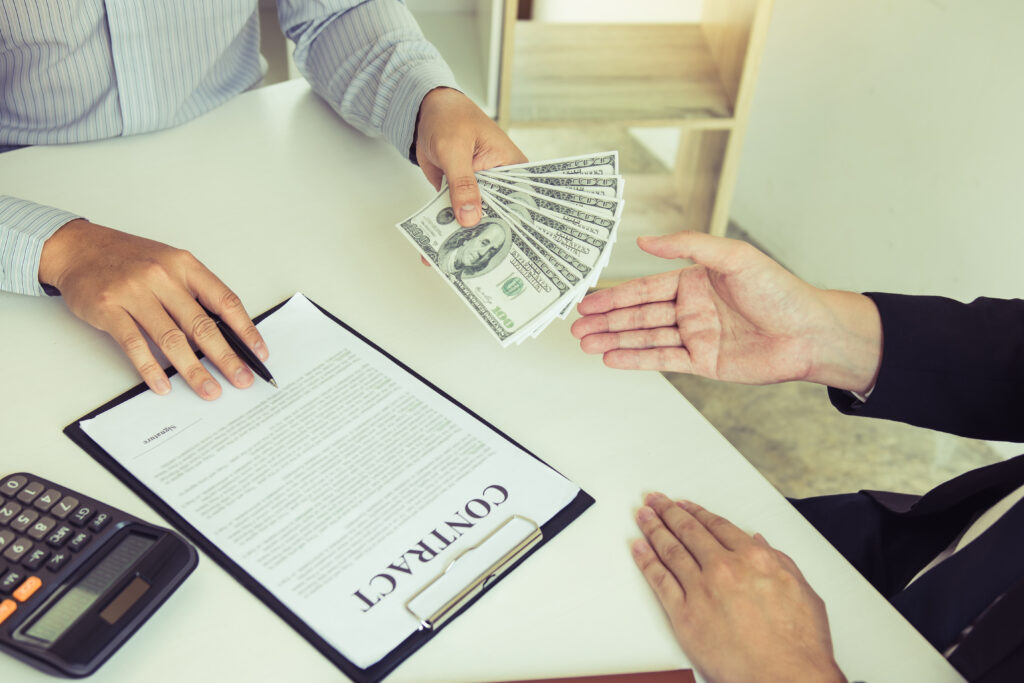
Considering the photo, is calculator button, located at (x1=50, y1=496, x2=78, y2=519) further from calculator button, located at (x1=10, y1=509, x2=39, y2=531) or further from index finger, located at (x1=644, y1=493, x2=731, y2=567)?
index finger, located at (x1=644, y1=493, x2=731, y2=567)

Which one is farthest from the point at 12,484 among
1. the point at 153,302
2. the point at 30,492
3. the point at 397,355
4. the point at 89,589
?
the point at 397,355

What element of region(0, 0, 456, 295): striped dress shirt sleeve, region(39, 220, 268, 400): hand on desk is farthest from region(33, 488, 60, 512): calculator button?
region(0, 0, 456, 295): striped dress shirt sleeve

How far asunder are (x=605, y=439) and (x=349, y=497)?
0.25 meters

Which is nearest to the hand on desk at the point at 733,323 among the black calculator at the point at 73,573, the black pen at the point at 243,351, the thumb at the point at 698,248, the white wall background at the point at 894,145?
the thumb at the point at 698,248

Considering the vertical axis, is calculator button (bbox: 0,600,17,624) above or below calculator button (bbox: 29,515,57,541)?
below

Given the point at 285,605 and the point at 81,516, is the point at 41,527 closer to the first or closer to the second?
the point at 81,516

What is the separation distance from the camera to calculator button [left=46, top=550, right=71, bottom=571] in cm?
61

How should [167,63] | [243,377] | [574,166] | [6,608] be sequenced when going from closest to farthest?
[6,608]
[243,377]
[574,166]
[167,63]

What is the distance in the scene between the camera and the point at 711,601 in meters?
0.64

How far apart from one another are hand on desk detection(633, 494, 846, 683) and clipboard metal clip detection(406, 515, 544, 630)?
0.32 feet

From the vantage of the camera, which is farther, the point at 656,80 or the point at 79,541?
the point at 656,80

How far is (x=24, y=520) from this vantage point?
634 mm

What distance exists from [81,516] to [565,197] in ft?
2.07

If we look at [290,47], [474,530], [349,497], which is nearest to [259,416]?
[349,497]
